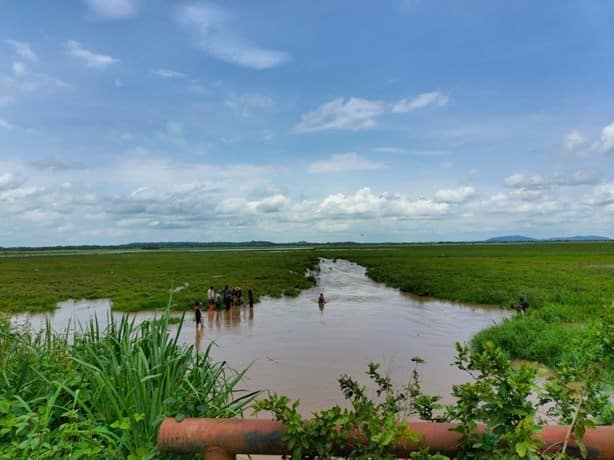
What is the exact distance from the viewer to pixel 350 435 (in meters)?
2.28

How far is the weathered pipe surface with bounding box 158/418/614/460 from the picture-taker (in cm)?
214

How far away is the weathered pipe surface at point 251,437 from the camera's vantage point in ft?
7.04

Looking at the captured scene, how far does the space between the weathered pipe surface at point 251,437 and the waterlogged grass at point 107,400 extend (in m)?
0.54

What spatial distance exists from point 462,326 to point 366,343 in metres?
5.90

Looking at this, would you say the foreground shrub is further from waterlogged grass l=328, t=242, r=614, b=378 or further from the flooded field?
the flooded field

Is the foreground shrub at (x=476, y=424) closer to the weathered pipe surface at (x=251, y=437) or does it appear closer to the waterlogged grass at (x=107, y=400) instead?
the weathered pipe surface at (x=251, y=437)

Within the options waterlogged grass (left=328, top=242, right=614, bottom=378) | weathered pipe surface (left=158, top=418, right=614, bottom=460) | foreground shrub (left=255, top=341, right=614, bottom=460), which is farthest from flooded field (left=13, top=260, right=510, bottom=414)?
foreground shrub (left=255, top=341, right=614, bottom=460)

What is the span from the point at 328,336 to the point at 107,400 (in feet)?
49.5

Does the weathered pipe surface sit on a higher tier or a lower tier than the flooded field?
higher

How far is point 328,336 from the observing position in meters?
18.2

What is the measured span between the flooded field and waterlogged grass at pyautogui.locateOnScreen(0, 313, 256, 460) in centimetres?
204

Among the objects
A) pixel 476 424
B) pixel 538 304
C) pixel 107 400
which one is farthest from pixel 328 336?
pixel 476 424

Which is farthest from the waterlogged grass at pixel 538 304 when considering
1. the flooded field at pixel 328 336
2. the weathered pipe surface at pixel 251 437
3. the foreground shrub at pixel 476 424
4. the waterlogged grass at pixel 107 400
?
the waterlogged grass at pixel 107 400

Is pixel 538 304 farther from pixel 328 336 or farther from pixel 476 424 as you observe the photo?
pixel 476 424
